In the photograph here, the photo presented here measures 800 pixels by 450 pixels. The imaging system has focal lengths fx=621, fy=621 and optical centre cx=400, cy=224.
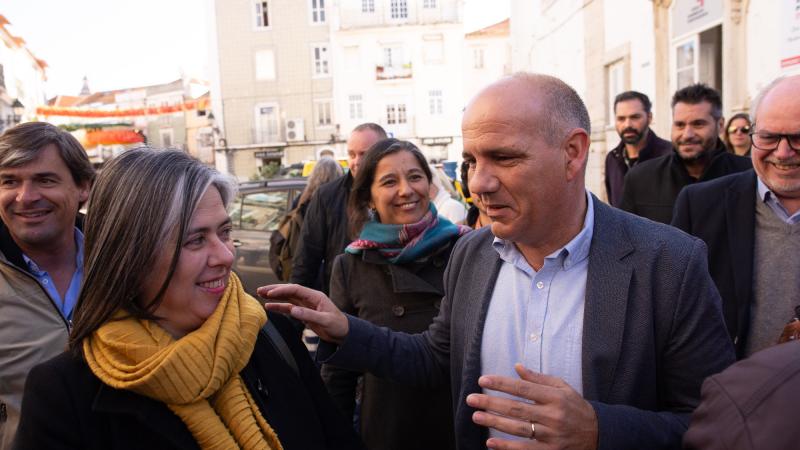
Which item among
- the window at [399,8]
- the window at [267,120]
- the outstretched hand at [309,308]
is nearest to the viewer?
the outstretched hand at [309,308]

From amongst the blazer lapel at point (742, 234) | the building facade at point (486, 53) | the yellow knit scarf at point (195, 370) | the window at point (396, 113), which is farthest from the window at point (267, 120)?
the yellow knit scarf at point (195, 370)

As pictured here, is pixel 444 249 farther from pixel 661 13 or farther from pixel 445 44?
pixel 445 44

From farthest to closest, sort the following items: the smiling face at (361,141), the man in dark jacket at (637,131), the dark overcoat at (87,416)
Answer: the man in dark jacket at (637,131) < the smiling face at (361,141) < the dark overcoat at (87,416)

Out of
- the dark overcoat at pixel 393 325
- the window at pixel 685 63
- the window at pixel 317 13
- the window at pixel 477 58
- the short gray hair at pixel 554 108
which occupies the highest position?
the window at pixel 317 13

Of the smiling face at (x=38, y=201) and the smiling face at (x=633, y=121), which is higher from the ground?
the smiling face at (x=633, y=121)

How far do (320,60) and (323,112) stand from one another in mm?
3345

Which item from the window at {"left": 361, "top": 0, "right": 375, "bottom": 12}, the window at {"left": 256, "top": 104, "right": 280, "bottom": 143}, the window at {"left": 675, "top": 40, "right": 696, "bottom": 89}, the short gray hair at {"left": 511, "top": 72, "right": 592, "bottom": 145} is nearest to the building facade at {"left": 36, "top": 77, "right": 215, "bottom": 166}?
the window at {"left": 256, "top": 104, "right": 280, "bottom": 143}

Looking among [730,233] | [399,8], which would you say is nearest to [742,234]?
[730,233]

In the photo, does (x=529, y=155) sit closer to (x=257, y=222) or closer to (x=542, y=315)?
(x=542, y=315)

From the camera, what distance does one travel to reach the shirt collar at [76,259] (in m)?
2.63

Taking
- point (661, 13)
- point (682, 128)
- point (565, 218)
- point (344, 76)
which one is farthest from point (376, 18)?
point (565, 218)

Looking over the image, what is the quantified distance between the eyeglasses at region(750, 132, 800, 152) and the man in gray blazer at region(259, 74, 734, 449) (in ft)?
3.59

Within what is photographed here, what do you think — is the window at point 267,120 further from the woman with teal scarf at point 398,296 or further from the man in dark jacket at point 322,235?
the woman with teal scarf at point 398,296

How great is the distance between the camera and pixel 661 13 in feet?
35.2
